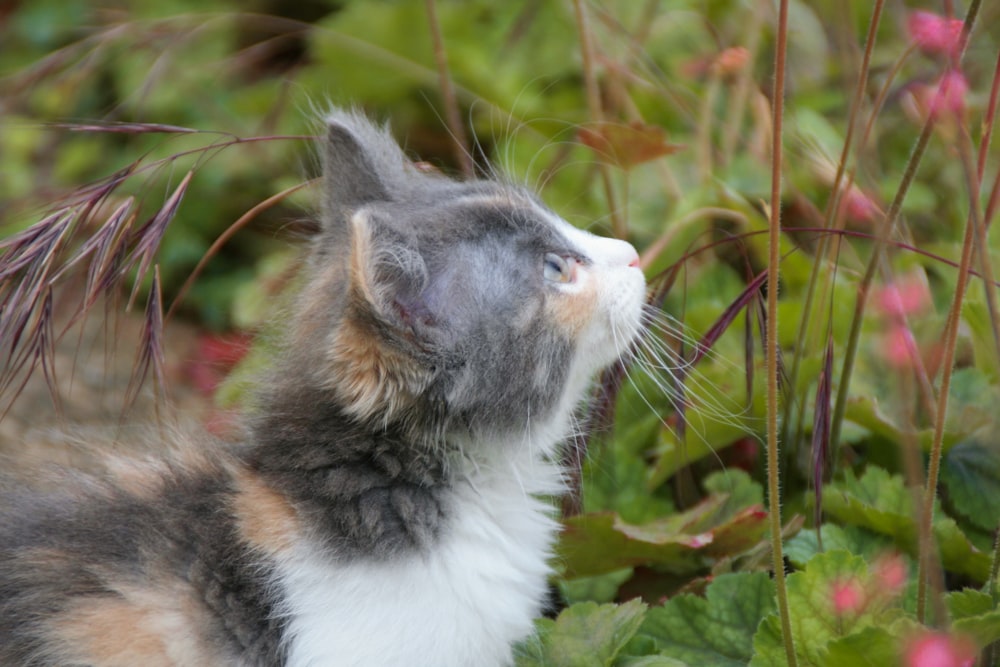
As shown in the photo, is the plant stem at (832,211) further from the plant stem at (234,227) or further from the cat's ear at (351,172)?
the plant stem at (234,227)

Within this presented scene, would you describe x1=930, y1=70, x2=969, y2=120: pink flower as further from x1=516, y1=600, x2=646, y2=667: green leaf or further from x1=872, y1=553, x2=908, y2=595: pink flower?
x1=516, y1=600, x2=646, y2=667: green leaf

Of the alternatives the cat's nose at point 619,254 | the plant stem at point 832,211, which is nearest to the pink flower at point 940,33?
the plant stem at point 832,211

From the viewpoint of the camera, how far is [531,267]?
2.07 metres

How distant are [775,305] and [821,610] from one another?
1.96ft

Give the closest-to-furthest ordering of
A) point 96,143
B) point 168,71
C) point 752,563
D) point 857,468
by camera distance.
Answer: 1. point 752,563
2. point 857,468
3. point 168,71
4. point 96,143

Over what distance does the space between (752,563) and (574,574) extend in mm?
372

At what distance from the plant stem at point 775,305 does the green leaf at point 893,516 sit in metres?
0.47

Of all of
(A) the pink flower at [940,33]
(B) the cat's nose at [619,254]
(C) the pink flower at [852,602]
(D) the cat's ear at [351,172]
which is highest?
(A) the pink flower at [940,33]

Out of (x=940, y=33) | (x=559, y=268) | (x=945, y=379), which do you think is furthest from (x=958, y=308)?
(x=559, y=268)

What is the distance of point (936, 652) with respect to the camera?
1295 millimetres

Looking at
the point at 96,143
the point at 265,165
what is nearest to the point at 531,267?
the point at 265,165

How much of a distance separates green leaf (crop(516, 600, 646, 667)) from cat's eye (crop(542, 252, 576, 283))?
0.60m

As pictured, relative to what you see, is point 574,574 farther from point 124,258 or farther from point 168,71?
point 168,71

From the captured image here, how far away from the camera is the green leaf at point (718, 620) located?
2070 mm
